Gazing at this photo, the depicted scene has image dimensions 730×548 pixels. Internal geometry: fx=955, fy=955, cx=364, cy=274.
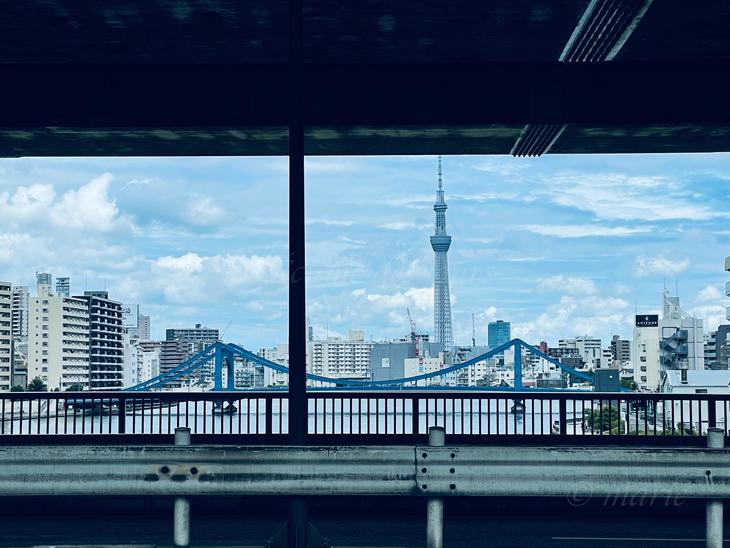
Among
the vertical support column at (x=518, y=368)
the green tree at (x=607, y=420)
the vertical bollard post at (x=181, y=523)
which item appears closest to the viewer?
the vertical bollard post at (x=181, y=523)

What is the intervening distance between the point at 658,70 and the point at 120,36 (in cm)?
705

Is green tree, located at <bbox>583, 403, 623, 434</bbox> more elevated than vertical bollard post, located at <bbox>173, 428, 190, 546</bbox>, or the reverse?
vertical bollard post, located at <bbox>173, 428, 190, 546</bbox>

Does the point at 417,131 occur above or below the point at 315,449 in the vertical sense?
above

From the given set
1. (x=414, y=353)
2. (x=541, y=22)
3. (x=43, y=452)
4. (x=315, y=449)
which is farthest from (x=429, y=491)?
(x=414, y=353)

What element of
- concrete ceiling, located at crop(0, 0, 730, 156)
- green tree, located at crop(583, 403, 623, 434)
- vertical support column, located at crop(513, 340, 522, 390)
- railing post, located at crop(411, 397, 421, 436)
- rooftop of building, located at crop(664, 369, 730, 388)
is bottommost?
rooftop of building, located at crop(664, 369, 730, 388)

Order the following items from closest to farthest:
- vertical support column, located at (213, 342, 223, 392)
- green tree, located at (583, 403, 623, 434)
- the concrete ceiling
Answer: the concrete ceiling < green tree, located at (583, 403, 623, 434) < vertical support column, located at (213, 342, 223, 392)

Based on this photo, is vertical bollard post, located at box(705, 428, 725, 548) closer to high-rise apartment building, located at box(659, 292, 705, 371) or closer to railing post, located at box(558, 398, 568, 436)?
railing post, located at box(558, 398, 568, 436)

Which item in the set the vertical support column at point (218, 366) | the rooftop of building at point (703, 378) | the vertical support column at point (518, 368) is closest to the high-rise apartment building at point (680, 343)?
the rooftop of building at point (703, 378)

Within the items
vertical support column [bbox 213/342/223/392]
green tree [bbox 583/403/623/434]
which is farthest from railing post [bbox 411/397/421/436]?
vertical support column [bbox 213/342/223/392]

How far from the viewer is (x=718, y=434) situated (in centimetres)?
799

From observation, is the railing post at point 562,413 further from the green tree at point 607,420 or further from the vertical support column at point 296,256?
the vertical support column at point 296,256

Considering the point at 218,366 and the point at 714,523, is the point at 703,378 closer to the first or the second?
the point at 218,366

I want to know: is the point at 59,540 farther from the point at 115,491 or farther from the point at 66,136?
the point at 66,136

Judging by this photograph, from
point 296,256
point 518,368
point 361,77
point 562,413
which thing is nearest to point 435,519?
point 296,256
